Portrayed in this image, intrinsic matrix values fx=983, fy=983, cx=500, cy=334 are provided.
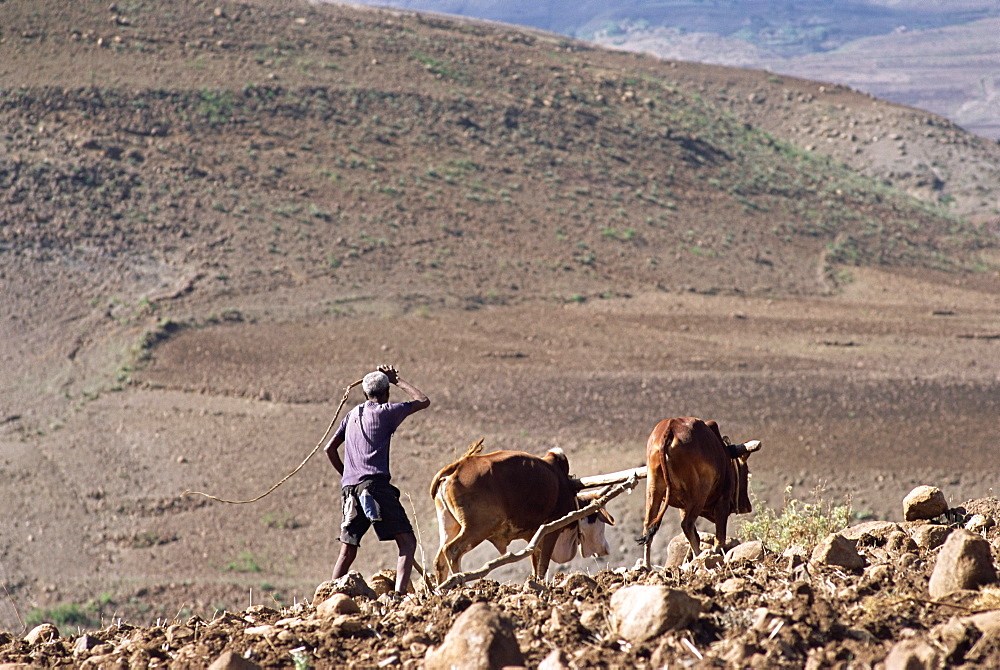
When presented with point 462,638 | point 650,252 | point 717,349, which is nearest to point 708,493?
point 462,638

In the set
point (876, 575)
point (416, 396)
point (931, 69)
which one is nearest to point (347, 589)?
point (416, 396)

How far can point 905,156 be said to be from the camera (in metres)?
43.7

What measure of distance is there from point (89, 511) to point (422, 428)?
17.5ft

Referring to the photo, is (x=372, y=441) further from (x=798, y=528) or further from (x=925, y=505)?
(x=925, y=505)

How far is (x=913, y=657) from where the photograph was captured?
12.1 feet

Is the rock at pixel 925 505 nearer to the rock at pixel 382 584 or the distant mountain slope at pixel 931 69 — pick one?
the rock at pixel 382 584

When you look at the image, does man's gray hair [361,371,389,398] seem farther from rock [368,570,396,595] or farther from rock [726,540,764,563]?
rock [726,540,764,563]

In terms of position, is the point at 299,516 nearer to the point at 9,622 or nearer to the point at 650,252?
the point at 9,622

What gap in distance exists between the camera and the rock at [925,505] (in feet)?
21.7

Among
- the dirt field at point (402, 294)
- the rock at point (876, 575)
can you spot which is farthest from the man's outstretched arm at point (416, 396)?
the rock at point (876, 575)

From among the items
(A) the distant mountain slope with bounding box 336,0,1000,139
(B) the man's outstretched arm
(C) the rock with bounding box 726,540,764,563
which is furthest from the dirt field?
(A) the distant mountain slope with bounding box 336,0,1000,139

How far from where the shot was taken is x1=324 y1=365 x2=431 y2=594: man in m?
6.06

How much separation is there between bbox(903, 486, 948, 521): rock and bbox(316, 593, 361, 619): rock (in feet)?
12.3

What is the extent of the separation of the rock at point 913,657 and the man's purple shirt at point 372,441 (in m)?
3.24
